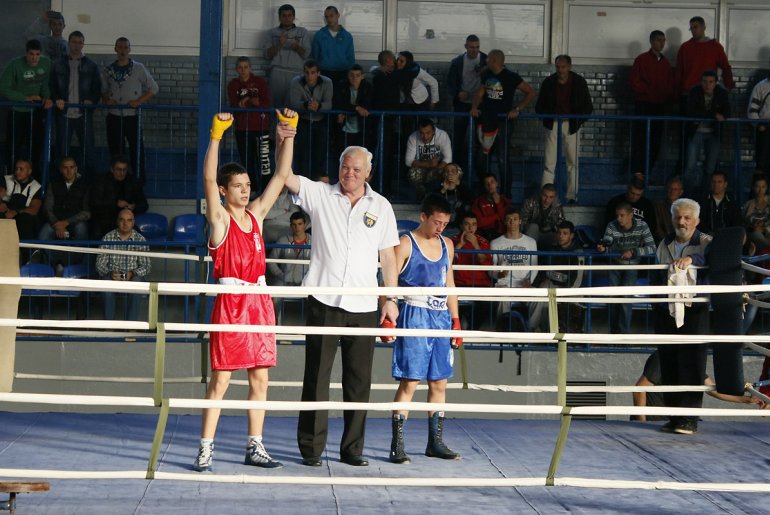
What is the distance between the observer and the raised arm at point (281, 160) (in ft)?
21.1

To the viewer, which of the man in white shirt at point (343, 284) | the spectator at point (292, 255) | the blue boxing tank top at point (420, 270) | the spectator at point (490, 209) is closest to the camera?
the man in white shirt at point (343, 284)

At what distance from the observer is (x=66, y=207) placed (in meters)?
12.4

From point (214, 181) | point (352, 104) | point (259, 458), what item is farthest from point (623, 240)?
point (214, 181)

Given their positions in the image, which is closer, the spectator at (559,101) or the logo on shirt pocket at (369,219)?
the logo on shirt pocket at (369,219)

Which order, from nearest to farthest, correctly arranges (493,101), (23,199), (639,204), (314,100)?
(23,199) < (639,204) < (314,100) < (493,101)

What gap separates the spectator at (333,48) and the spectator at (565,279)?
3.41m

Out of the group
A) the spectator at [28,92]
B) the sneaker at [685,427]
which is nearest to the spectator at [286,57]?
the spectator at [28,92]

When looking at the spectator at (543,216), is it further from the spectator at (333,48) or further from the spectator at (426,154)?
the spectator at (333,48)

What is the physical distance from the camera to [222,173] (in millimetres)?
6465

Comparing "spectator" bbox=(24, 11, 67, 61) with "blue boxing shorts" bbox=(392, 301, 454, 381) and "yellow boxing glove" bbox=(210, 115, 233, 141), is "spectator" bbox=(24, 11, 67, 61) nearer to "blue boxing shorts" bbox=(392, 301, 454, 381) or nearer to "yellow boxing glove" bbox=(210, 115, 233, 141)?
"blue boxing shorts" bbox=(392, 301, 454, 381)

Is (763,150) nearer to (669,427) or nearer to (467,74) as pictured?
(467,74)

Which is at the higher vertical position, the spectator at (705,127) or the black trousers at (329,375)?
the spectator at (705,127)

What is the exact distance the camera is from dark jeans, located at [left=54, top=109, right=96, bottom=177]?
43.6 ft

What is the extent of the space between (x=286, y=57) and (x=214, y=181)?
806 centimetres
